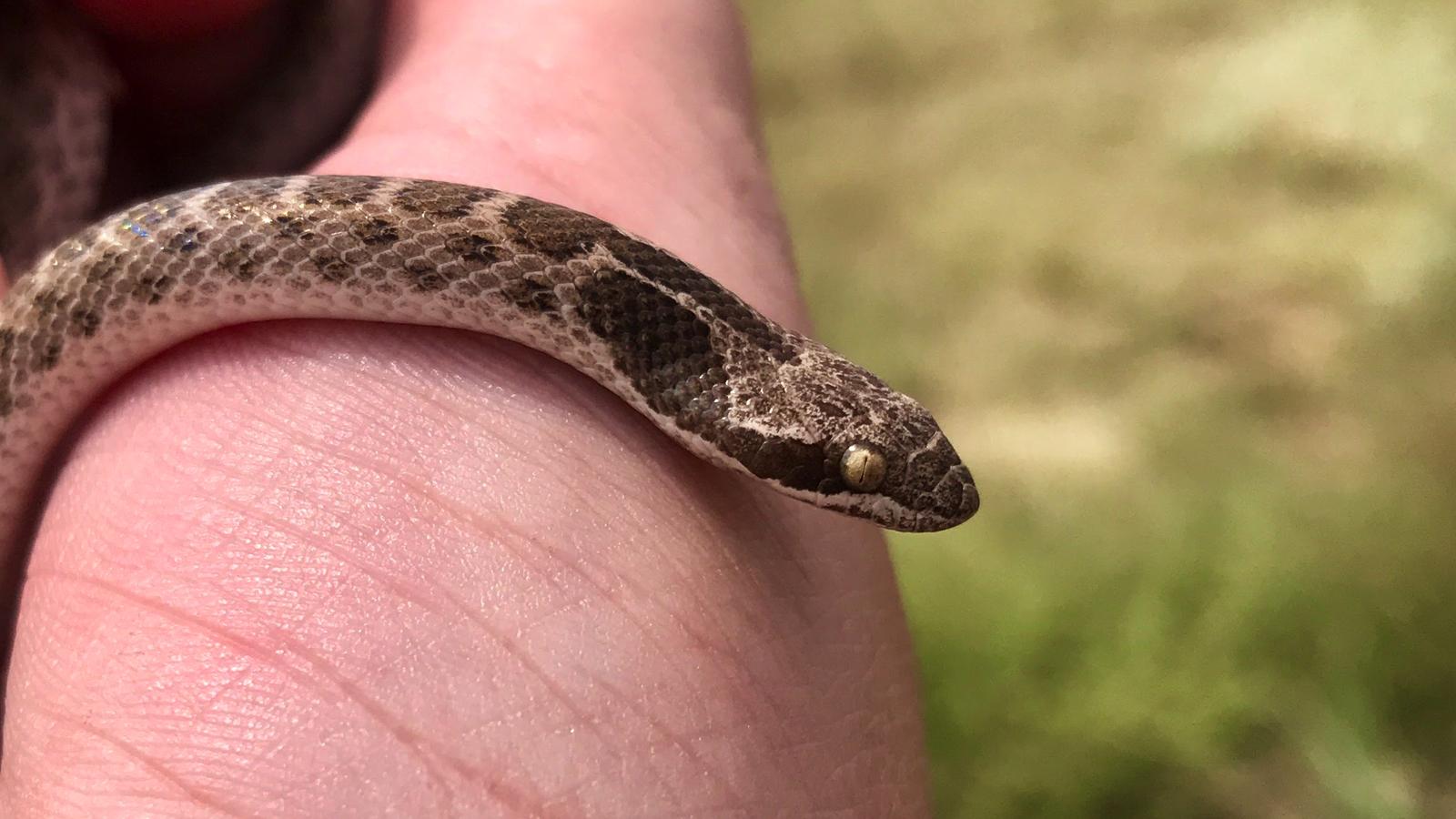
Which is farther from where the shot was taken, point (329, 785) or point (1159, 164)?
point (1159, 164)

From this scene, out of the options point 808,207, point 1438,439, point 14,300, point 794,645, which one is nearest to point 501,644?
point 794,645

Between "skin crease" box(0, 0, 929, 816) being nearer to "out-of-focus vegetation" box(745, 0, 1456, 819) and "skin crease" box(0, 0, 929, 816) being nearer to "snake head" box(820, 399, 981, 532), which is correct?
"snake head" box(820, 399, 981, 532)

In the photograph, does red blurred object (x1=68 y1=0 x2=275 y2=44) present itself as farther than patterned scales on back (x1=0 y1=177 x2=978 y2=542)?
Yes

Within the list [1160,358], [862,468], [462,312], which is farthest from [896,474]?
[1160,358]

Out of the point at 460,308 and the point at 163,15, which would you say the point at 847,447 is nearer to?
the point at 460,308

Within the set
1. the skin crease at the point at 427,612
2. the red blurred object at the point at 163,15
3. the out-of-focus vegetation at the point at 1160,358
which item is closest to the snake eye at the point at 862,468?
the skin crease at the point at 427,612

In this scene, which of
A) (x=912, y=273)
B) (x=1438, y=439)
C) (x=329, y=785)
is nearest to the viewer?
(x=329, y=785)

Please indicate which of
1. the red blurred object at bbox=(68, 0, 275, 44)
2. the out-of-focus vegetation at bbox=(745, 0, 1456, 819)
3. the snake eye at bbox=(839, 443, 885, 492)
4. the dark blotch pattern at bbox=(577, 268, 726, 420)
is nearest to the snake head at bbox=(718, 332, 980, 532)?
the snake eye at bbox=(839, 443, 885, 492)

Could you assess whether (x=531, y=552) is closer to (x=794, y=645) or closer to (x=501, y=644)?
(x=501, y=644)
